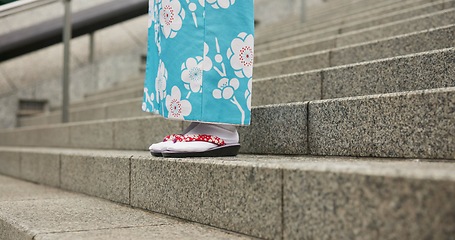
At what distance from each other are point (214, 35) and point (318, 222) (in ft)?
2.44

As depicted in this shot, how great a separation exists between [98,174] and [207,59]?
0.89 metres

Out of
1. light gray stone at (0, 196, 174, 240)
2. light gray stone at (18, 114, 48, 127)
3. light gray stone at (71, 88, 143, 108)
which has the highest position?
light gray stone at (71, 88, 143, 108)

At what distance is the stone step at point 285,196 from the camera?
90 centimetres

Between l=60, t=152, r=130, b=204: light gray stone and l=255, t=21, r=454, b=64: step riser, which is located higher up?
l=255, t=21, r=454, b=64: step riser

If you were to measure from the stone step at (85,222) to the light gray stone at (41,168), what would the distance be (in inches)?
19.3

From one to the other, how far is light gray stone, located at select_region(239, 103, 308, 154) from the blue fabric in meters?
0.17

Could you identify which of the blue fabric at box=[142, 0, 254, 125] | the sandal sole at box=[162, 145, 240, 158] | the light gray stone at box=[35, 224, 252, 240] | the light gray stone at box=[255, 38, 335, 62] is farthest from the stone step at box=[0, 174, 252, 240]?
the light gray stone at box=[255, 38, 335, 62]

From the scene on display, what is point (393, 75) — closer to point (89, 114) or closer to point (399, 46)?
point (399, 46)

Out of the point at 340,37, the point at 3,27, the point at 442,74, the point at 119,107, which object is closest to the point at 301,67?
the point at 340,37

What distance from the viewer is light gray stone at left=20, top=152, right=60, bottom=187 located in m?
2.80

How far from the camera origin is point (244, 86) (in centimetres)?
169

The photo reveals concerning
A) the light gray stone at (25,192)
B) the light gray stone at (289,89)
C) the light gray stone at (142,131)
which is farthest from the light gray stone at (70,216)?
the light gray stone at (289,89)

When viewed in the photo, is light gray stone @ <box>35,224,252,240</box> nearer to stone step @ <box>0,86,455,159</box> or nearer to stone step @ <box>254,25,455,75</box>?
stone step @ <box>0,86,455,159</box>

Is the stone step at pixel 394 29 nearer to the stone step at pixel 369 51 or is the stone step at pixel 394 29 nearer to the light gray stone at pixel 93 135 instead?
the stone step at pixel 369 51
